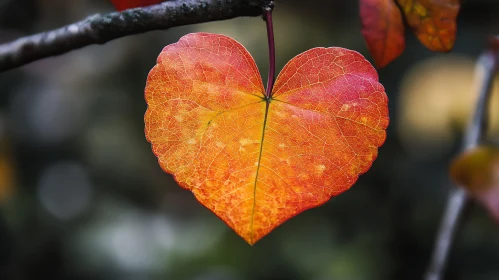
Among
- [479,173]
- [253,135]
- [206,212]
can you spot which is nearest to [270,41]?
[253,135]

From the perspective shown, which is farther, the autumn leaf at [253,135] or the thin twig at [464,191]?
the thin twig at [464,191]

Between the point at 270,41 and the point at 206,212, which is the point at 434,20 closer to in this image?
the point at 270,41

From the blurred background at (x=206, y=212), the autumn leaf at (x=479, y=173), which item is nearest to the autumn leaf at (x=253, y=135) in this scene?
the autumn leaf at (x=479, y=173)

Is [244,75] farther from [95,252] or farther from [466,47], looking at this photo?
[466,47]

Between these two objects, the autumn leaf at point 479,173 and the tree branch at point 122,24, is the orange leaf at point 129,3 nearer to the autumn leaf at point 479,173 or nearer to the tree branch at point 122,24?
the tree branch at point 122,24

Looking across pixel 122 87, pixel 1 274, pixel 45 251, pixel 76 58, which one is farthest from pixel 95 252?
pixel 76 58

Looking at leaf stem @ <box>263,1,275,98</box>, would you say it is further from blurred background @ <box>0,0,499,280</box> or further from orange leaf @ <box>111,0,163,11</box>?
blurred background @ <box>0,0,499,280</box>
